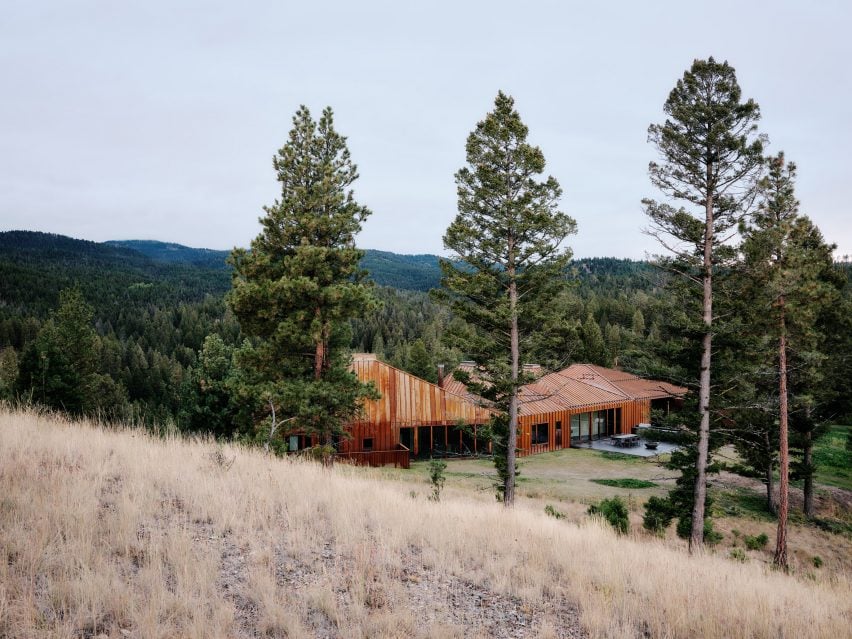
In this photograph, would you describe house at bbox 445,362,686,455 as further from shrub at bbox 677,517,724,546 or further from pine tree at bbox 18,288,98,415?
pine tree at bbox 18,288,98,415

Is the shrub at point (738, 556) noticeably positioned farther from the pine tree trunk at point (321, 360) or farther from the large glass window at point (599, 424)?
the large glass window at point (599, 424)

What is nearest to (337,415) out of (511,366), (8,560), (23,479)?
(511,366)

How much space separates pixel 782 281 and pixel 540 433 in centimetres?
2234

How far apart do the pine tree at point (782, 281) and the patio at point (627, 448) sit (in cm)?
1750

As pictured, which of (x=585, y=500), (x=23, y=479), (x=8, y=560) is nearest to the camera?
(x=8, y=560)

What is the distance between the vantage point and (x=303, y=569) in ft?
14.8

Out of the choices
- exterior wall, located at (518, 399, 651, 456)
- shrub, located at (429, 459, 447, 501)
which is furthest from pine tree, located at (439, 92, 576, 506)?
exterior wall, located at (518, 399, 651, 456)

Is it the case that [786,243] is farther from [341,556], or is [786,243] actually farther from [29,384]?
[29,384]

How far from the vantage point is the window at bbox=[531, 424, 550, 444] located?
33.8 metres

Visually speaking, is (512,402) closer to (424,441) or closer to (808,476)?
(808,476)

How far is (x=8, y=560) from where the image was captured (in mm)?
3713

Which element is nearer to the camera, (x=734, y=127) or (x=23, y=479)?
(x=23, y=479)

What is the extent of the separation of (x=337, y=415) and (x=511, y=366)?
6755 mm

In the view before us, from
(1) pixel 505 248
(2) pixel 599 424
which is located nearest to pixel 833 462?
(2) pixel 599 424
